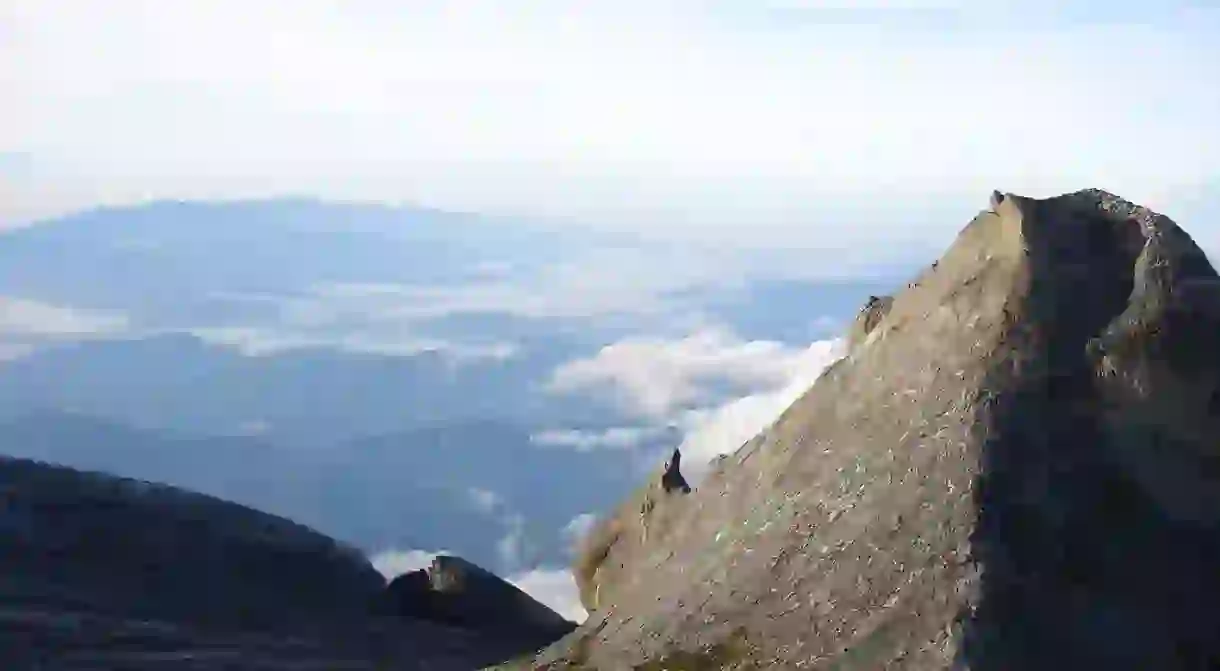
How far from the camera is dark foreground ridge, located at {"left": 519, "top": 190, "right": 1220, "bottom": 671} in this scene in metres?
9.23

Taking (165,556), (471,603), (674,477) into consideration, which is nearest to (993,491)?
(674,477)

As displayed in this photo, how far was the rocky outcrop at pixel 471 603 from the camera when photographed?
71.8 ft

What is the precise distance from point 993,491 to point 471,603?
46.6 feet

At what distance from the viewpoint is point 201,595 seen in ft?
71.9

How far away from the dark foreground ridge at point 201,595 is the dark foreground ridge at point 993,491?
8.14 meters

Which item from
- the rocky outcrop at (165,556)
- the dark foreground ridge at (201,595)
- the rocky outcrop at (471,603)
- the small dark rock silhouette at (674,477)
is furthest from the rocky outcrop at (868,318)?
the rocky outcrop at (165,556)

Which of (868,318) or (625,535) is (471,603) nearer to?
(625,535)

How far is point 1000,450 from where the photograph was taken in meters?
9.77

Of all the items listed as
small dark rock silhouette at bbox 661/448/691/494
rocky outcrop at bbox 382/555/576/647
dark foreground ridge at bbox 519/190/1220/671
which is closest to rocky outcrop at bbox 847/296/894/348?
dark foreground ridge at bbox 519/190/1220/671

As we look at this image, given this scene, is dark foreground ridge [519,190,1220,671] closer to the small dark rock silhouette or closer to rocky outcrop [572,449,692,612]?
rocky outcrop [572,449,692,612]

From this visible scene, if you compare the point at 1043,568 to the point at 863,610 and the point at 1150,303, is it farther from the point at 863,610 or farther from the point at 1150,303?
the point at 1150,303

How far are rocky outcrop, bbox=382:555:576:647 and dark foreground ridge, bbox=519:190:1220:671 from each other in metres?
10.5

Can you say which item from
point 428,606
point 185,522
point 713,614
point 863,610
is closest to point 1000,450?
point 863,610

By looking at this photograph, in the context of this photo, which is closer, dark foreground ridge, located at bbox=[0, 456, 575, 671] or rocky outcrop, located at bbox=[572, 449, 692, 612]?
rocky outcrop, located at bbox=[572, 449, 692, 612]
